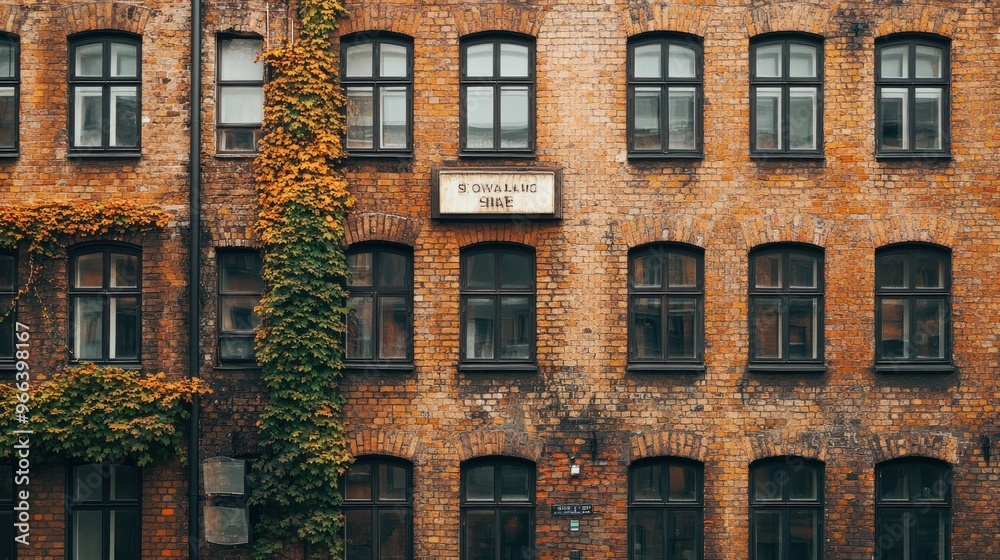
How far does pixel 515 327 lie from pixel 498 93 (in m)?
3.55

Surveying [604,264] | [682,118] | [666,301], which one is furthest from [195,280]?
[682,118]

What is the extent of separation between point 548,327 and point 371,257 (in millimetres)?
2871

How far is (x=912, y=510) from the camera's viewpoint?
1659cm

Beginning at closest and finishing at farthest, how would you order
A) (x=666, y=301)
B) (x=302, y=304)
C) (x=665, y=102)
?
(x=302, y=304) → (x=666, y=301) → (x=665, y=102)

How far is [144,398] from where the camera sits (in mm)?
16125

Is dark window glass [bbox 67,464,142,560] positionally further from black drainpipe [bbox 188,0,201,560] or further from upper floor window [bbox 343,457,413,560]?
upper floor window [bbox 343,457,413,560]

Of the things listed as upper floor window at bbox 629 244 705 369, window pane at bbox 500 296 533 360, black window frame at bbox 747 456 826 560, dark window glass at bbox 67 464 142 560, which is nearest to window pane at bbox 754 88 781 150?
upper floor window at bbox 629 244 705 369

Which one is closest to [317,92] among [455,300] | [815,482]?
[455,300]

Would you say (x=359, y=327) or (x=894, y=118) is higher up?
(x=894, y=118)

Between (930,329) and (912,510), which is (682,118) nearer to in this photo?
(930,329)

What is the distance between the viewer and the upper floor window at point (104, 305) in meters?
16.8

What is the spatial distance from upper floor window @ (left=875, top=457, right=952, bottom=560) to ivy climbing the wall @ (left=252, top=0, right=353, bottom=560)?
798 cm

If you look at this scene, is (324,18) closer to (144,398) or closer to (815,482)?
(144,398)

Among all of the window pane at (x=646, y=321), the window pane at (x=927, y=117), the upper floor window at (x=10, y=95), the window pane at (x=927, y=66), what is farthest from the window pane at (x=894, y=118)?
the upper floor window at (x=10, y=95)
